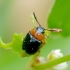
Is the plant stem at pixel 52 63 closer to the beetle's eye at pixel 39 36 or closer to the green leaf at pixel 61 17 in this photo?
the beetle's eye at pixel 39 36

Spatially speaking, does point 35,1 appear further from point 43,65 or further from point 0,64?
point 43,65

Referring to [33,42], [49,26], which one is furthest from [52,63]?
[49,26]

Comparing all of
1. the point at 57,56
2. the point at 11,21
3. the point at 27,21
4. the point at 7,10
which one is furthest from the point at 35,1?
the point at 57,56

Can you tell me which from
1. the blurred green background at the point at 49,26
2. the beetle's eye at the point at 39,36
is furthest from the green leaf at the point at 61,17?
the beetle's eye at the point at 39,36

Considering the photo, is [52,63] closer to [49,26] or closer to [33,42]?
[33,42]

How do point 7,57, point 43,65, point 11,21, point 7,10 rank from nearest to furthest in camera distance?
point 43,65
point 7,57
point 7,10
point 11,21

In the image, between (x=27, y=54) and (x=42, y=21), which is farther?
(x=42, y=21)

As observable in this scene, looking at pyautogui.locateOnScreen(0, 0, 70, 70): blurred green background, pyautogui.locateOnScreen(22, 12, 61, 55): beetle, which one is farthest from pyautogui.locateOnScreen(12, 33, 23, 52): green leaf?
pyautogui.locateOnScreen(0, 0, 70, 70): blurred green background

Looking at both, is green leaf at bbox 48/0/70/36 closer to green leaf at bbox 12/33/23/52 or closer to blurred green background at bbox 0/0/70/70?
blurred green background at bbox 0/0/70/70
